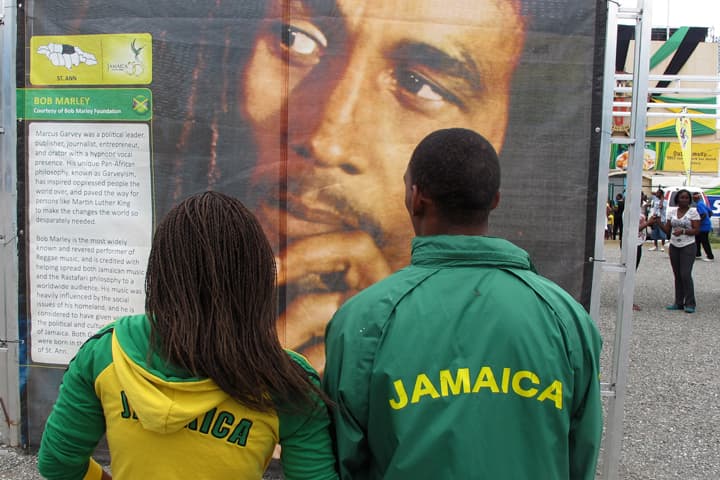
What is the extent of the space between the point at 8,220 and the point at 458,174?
296cm

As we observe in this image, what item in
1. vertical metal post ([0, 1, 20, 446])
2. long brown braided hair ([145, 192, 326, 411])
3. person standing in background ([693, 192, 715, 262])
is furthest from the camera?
person standing in background ([693, 192, 715, 262])

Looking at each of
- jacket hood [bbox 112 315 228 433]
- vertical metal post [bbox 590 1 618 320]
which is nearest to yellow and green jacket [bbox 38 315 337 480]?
jacket hood [bbox 112 315 228 433]

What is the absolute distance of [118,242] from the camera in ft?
10.9

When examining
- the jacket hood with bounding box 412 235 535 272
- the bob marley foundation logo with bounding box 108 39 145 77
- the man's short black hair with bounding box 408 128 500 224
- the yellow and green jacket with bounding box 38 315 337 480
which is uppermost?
the bob marley foundation logo with bounding box 108 39 145 77

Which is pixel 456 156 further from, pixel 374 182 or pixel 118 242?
pixel 118 242

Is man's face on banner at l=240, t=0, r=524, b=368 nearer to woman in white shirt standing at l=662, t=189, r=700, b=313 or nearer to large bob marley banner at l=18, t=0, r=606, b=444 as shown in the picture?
large bob marley banner at l=18, t=0, r=606, b=444

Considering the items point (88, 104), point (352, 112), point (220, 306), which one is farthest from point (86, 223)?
point (220, 306)

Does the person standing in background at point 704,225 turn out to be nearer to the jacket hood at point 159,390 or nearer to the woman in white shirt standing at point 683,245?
the woman in white shirt standing at point 683,245

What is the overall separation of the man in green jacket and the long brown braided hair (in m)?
0.14

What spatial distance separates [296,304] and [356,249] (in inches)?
16.5

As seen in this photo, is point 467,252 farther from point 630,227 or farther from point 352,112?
point 630,227

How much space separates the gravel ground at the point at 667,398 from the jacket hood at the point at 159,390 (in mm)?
2202

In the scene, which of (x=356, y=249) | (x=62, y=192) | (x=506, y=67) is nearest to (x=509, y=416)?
(x=356, y=249)

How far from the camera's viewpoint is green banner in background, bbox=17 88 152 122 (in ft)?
10.8
